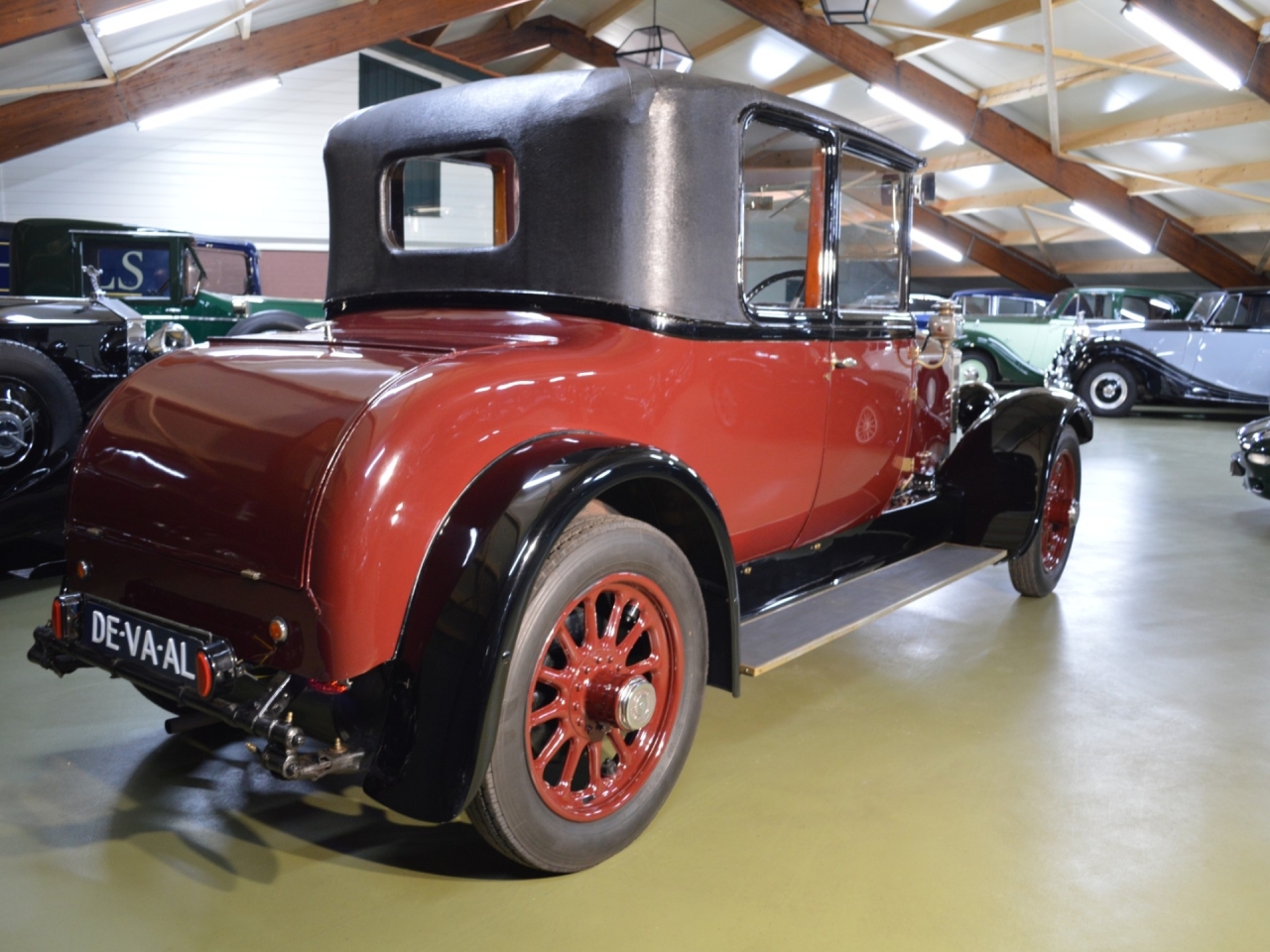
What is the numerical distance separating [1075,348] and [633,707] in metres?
11.1

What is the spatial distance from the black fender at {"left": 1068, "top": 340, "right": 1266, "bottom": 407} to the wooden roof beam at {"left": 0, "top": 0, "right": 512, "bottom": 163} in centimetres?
767

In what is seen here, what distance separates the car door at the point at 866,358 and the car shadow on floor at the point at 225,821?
1.48 metres

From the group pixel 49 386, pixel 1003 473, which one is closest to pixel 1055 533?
pixel 1003 473

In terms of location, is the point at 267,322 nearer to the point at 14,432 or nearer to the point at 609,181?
the point at 14,432

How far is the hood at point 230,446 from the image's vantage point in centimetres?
191

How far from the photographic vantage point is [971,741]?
9.41 feet

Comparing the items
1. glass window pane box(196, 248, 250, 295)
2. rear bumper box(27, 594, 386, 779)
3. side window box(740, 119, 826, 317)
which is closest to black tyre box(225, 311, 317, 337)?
glass window pane box(196, 248, 250, 295)

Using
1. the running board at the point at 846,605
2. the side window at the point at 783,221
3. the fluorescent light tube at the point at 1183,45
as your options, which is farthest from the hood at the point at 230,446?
the fluorescent light tube at the point at 1183,45

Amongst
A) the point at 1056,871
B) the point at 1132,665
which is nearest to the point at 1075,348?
the point at 1132,665

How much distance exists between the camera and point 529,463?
204 centimetres

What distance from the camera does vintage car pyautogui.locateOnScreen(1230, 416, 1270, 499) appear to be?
573 cm

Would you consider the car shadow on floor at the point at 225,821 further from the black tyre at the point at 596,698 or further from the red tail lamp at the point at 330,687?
the red tail lamp at the point at 330,687

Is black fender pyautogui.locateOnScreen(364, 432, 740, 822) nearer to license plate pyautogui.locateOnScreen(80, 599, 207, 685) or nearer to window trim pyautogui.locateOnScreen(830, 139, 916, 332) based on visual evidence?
license plate pyautogui.locateOnScreen(80, 599, 207, 685)

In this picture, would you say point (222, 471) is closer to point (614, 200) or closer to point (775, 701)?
point (614, 200)
